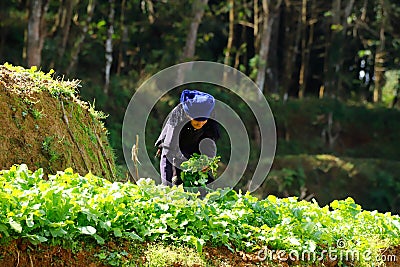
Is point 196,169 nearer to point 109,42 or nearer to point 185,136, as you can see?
point 185,136

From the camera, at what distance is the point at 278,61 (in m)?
30.7

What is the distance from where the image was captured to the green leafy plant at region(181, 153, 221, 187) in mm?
7547

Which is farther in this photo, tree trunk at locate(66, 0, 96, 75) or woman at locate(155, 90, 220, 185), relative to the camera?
tree trunk at locate(66, 0, 96, 75)

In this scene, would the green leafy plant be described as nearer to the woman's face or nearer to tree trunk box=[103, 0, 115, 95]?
the woman's face

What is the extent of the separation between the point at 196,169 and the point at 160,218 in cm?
141

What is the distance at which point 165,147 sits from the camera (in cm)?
816

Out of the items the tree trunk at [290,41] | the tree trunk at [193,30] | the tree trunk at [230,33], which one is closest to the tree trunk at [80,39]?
the tree trunk at [193,30]

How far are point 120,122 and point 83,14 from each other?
3.85 metres

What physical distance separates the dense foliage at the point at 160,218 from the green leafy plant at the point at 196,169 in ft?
1.34

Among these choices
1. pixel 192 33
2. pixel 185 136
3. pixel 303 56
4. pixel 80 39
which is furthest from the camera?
pixel 303 56

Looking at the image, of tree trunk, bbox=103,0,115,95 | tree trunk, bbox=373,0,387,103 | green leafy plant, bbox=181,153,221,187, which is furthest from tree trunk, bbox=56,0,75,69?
green leafy plant, bbox=181,153,221,187

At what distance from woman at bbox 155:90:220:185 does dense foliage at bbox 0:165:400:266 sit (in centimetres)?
96

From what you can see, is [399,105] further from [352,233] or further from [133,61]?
[352,233]

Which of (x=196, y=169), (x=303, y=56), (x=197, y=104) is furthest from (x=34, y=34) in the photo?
(x=303, y=56)
